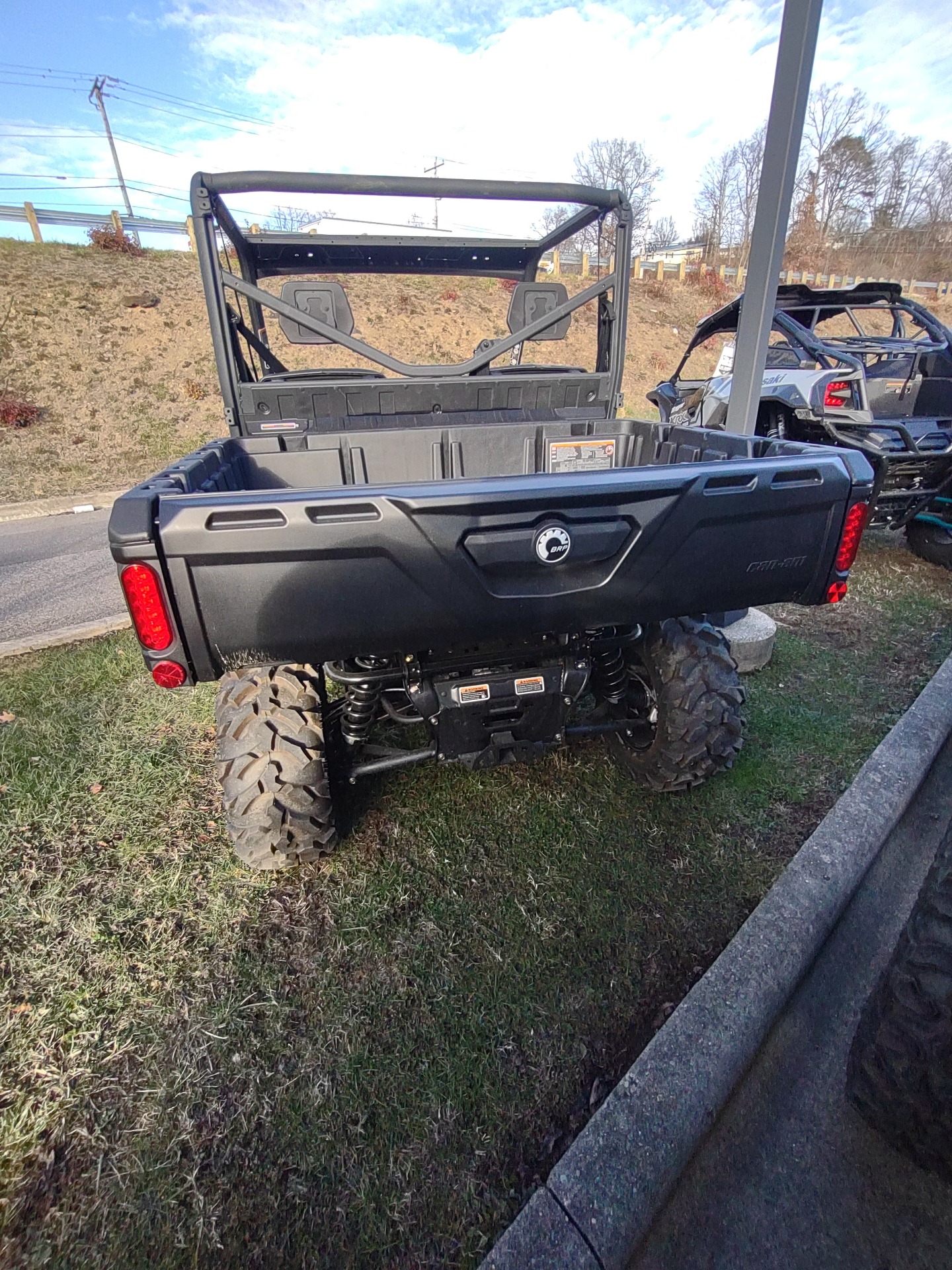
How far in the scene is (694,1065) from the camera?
157 centimetres

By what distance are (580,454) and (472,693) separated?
1565mm

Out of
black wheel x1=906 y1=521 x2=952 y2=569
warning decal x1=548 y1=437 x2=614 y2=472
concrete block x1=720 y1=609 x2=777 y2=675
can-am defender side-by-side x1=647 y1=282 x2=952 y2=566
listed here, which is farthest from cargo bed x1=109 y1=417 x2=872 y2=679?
black wheel x1=906 y1=521 x2=952 y2=569

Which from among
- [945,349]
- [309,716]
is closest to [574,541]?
[309,716]

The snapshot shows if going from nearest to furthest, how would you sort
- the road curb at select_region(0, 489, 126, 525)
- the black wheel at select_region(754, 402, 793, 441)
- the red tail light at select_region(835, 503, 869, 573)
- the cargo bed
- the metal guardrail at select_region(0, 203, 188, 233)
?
the cargo bed < the red tail light at select_region(835, 503, 869, 573) < the black wheel at select_region(754, 402, 793, 441) < the road curb at select_region(0, 489, 126, 525) < the metal guardrail at select_region(0, 203, 188, 233)

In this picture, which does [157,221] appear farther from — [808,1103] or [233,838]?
[808,1103]

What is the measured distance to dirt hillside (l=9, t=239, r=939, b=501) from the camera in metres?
11.1

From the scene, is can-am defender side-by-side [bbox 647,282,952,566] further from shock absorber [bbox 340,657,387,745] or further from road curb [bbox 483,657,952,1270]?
shock absorber [bbox 340,657,387,745]

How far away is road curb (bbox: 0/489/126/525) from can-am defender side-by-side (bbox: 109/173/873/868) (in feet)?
21.2

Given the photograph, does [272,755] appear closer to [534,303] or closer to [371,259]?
[534,303]

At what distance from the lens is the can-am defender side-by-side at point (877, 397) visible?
4.83 meters

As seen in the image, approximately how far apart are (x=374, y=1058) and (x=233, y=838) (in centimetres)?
92

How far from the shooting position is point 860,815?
2.34m

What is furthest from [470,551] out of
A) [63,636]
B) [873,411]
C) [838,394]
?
[873,411]

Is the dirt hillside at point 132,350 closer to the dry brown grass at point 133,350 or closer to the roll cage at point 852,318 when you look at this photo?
the dry brown grass at point 133,350
